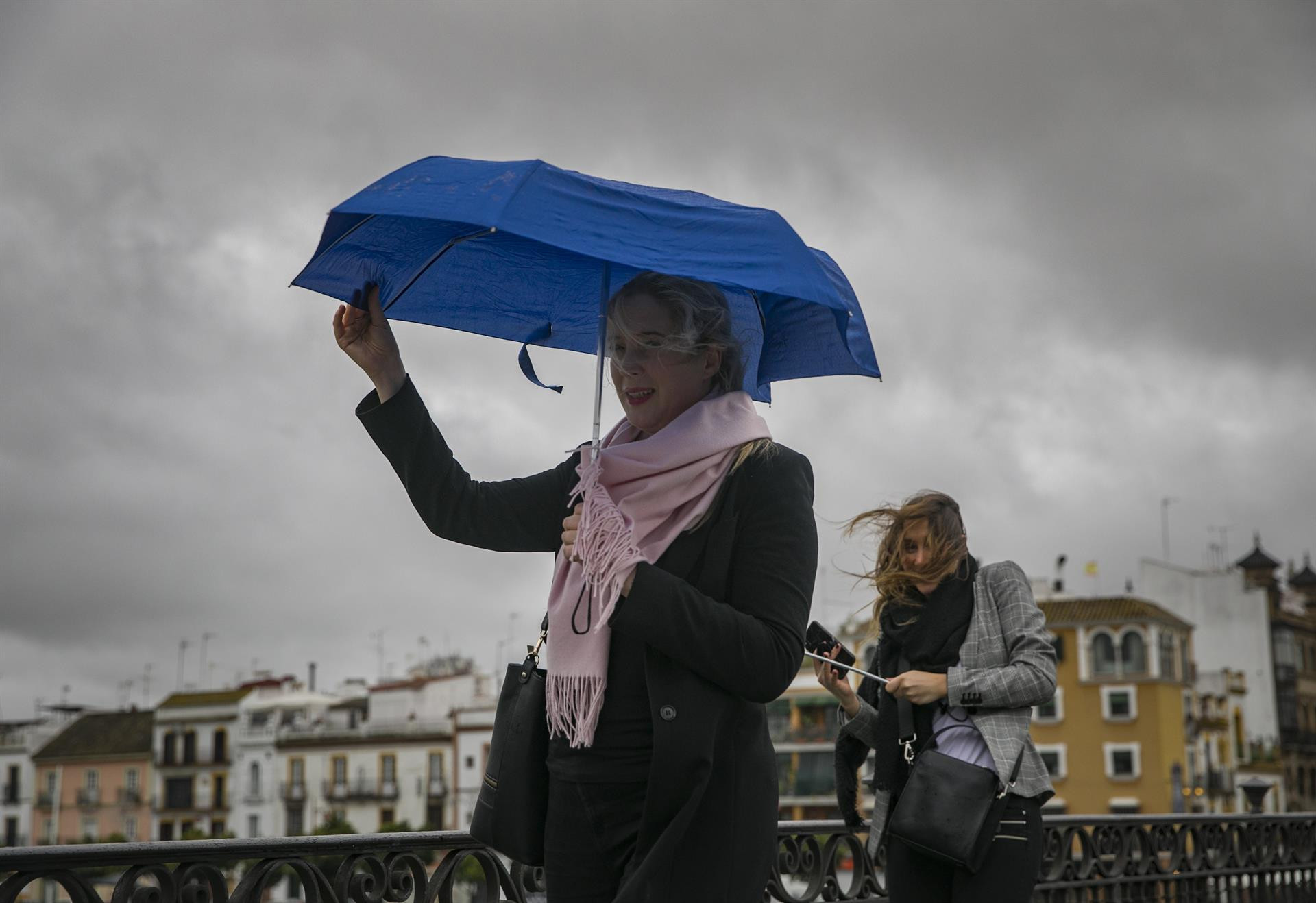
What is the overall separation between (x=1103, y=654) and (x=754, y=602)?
5298cm

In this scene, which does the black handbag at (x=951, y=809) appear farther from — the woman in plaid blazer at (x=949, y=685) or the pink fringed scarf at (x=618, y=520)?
the pink fringed scarf at (x=618, y=520)

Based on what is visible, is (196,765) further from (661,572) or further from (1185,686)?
(661,572)

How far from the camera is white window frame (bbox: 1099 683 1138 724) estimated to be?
167 feet

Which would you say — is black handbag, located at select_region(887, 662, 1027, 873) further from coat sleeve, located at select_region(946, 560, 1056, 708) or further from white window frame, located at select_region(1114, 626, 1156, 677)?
Answer: white window frame, located at select_region(1114, 626, 1156, 677)

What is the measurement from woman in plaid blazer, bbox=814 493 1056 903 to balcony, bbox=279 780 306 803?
64193 mm

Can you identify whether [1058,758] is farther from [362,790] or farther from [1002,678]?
[1002,678]

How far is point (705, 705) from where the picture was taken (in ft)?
6.34

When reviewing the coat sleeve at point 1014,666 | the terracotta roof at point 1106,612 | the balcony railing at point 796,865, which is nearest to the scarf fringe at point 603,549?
the balcony railing at point 796,865

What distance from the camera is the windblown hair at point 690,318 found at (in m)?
2.17

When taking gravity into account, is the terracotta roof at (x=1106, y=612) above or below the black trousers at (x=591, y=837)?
above

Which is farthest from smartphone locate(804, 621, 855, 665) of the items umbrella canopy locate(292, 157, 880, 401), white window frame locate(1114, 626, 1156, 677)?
white window frame locate(1114, 626, 1156, 677)

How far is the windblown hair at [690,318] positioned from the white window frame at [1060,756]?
5187 cm

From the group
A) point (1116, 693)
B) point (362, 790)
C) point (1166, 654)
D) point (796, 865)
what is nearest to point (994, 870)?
point (796, 865)

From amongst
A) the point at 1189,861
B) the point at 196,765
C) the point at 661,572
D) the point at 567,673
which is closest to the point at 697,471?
the point at 661,572
